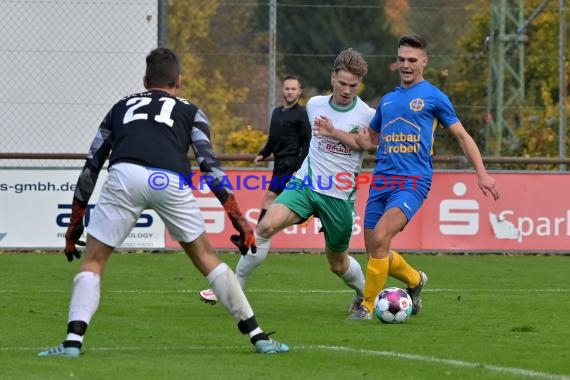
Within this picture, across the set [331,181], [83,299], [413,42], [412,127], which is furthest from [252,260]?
[83,299]

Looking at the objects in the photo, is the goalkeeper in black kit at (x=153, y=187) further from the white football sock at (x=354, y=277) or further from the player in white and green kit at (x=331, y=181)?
the white football sock at (x=354, y=277)

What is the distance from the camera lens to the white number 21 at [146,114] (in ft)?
25.6

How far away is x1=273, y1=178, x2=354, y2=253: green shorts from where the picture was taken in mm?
10555

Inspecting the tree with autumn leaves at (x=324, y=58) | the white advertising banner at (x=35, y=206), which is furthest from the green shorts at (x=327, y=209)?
the tree with autumn leaves at (x=324, y=58)

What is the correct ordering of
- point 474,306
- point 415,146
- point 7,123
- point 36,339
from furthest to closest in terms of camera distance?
point 7,123, point 474,306, point 415,146, point 36,339

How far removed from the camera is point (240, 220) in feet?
25.8

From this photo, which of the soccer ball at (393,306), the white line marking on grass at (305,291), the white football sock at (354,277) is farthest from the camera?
the white line marking on grass at (305,291)

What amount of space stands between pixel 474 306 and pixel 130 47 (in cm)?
777

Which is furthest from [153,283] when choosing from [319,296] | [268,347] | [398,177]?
[268,347]

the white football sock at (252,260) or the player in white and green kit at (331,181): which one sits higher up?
the player in white and green kit at (331,181)

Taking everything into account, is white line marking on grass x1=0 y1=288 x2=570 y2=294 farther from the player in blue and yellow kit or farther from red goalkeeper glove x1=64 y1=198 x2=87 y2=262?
red goalkeeper glove x1=64 y1=198 x2=87 y2=262

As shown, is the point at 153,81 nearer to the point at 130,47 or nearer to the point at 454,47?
the point at 130,47

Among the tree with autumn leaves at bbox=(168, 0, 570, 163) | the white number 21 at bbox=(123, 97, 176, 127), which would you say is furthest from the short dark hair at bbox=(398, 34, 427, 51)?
the tree with autumn leaves at bbox=(168, 0, 570, 163)

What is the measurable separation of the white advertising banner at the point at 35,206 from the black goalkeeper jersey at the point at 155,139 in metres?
9.14
